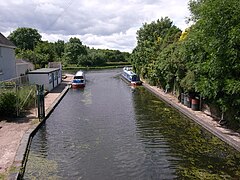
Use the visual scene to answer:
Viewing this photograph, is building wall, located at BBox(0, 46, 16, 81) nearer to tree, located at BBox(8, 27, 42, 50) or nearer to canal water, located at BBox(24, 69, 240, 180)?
canal water, located at BBox(24, 69, 240, 180)

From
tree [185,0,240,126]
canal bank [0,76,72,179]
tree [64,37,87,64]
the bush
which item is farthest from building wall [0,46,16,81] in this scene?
tree [64,37,87,64]

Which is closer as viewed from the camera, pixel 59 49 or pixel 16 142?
pixel 16 142

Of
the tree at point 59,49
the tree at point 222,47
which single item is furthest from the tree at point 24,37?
the tree at point 222,47

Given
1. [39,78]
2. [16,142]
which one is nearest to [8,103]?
[16,142]

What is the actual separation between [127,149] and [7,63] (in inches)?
796

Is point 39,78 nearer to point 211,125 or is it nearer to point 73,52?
point 211,125

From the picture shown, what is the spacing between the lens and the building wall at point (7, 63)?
1110 inches

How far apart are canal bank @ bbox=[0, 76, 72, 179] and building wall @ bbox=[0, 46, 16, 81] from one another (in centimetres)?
920

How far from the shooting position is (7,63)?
2995cm

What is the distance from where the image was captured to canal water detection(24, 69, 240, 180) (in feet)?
35.6

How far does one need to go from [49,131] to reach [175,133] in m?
6.34

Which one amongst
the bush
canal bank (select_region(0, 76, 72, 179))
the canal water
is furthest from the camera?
the bush

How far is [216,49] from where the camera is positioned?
1340cm

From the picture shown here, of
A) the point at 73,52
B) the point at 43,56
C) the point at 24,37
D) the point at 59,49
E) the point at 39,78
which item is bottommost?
the point at 39,78
